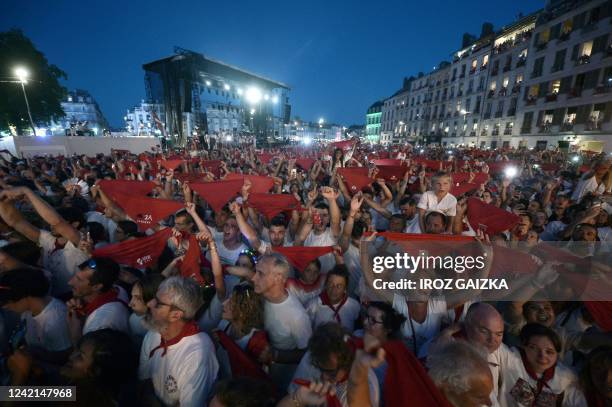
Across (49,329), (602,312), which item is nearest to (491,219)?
(602,312)

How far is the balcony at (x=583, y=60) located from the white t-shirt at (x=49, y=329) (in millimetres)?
36521

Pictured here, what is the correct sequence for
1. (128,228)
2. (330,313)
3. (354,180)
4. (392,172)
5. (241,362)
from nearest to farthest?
(241,362)
(330,313)
(128,228)
(354,180)
(392,172)

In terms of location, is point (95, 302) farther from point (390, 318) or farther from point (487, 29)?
point (487, 29)

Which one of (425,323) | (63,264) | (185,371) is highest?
(63,264)

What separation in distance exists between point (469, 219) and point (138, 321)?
203 inches

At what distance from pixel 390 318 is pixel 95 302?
2.87 metres

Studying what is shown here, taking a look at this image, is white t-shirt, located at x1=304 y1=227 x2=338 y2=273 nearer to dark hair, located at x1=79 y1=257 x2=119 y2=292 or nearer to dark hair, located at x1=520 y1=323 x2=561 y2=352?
dark hair, located at x1=520 y1=323 x2=561 y2=352

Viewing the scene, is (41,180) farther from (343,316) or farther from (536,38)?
(536,38)

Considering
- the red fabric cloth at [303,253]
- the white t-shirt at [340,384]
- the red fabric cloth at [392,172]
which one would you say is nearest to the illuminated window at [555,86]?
the red fabric cloth at [392,172]

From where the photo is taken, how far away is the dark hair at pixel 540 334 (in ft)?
7.50

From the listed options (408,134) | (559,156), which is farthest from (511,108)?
(408,134)

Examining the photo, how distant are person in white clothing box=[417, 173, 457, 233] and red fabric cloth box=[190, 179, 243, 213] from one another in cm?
358

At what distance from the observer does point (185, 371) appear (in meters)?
2.08

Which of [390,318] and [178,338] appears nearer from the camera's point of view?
[178,338]
